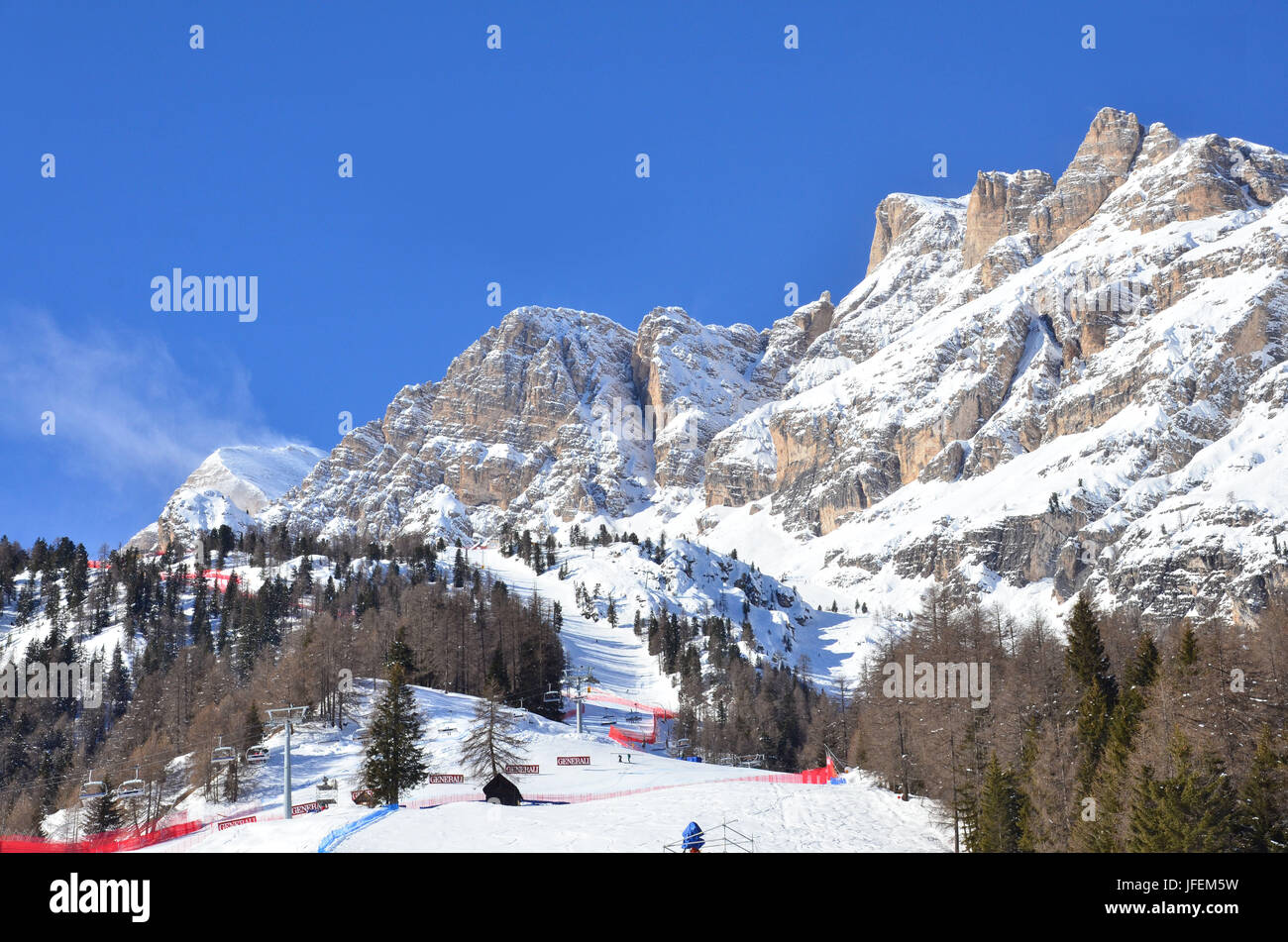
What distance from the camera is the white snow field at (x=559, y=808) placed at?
2163 inches

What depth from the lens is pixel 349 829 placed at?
55844 mm

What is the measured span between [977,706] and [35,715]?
428 ft

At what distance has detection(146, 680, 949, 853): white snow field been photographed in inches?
2163

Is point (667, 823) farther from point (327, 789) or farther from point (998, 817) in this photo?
point (327, 789)

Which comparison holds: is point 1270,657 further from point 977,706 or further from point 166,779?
point 166,779

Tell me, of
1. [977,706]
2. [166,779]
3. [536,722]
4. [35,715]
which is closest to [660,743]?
[536,722]

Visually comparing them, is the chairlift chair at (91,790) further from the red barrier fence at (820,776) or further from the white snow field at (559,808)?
the red barrier fence at (820,776)
